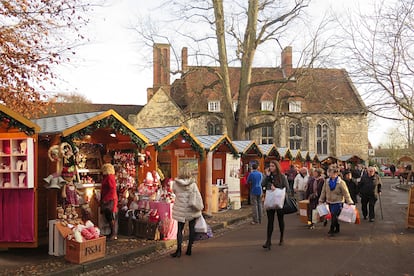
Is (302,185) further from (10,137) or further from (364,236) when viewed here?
(10,137)

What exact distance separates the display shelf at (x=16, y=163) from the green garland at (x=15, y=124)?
0.17m

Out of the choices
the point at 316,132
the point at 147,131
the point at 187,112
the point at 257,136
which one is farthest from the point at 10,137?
the point at 316,132

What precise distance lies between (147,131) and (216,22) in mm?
12079

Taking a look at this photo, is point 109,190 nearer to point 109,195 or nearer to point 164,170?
point 109,195

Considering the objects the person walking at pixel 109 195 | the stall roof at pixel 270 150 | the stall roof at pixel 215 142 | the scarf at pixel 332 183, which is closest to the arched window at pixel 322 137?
the stall roof at pixel 270 150

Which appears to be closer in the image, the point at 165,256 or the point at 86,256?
the point at 86,256

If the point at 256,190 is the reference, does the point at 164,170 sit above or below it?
above

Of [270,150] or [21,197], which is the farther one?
[270,150]

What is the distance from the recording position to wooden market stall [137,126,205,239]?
30.5ft

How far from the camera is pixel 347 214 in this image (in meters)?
9.69

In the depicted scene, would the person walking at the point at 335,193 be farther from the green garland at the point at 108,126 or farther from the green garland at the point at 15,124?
the green garland at the point at 15,124

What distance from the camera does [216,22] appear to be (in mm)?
22578

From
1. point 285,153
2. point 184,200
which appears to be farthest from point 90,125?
point 285,153

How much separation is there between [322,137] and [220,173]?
3122 centimetres
